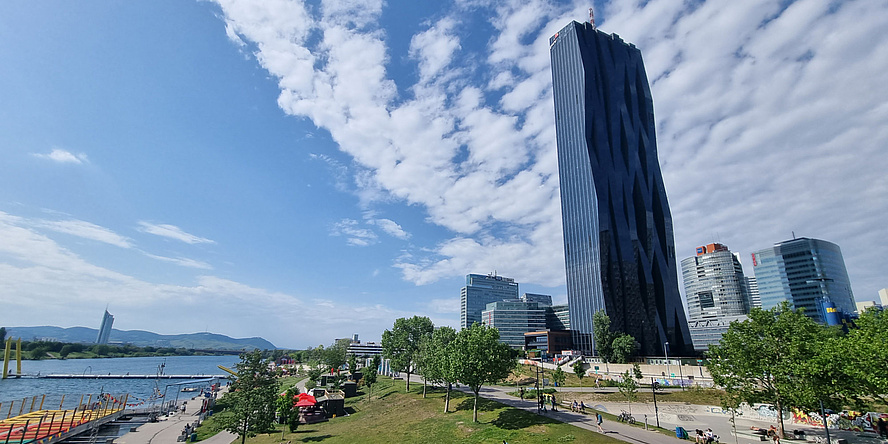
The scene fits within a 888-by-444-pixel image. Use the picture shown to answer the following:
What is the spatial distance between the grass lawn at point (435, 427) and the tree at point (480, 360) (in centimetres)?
338

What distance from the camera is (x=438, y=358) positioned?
54188 mm

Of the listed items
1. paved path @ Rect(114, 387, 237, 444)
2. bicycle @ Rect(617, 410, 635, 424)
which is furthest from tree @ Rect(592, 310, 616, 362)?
paved path @ Rect(114, 387, 237, 444)

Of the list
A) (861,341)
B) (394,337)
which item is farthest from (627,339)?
(861,341)

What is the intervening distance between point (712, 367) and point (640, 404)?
58.9 ft

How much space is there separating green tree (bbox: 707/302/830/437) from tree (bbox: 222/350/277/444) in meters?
43.6

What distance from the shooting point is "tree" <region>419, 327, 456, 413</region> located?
48.8 metres

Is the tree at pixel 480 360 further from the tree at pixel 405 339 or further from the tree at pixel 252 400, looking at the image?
the tree at pixel 405 339

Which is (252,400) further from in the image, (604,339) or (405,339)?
(604,339)

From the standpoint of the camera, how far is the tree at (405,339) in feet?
245

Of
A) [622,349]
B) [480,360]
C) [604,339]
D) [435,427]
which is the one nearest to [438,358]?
[435,427]

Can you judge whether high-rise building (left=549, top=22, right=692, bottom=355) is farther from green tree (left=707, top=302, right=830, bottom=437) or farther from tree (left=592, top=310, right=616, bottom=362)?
green tree (left=707, top=302, right=830, bottom=437)

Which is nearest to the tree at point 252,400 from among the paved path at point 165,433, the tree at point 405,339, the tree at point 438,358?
the paved path at point 165,433

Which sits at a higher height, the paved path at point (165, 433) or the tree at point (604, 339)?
the tree at point (604, 339)

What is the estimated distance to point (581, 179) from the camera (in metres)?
153
